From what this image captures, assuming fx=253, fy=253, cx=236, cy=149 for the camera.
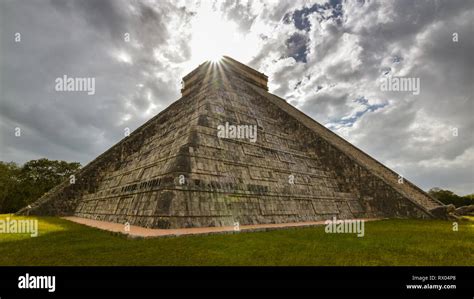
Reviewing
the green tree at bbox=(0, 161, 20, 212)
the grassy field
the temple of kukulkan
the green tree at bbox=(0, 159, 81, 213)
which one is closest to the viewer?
the grassy field

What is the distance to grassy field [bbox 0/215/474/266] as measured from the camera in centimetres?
531

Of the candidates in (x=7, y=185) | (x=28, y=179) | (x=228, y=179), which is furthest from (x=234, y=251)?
(x=28, y=179)

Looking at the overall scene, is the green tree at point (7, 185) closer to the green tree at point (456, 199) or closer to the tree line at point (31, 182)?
the tree line at point (31, 182)

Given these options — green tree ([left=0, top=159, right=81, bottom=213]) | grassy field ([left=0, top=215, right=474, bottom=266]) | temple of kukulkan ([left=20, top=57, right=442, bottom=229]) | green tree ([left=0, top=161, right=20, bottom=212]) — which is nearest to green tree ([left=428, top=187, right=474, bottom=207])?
temple of kukulkan ([left=20, top=57, right=442, bottom=229])

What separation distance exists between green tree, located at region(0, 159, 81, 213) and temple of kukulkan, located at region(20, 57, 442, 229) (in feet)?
79.7

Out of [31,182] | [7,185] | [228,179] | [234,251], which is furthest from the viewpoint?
[31,182]

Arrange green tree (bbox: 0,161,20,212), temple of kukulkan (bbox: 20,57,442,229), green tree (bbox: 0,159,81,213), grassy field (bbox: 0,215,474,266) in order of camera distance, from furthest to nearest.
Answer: green tree (bbox: 0,159,81,213) < green tree (bbox: 0,161,20,212) < temple of kukulkan (bbox: 20,57,442,229) < grassy field (bbox: 0,215,474,266)

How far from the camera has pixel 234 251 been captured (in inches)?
241

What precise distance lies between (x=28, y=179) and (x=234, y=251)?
44842 millimetres

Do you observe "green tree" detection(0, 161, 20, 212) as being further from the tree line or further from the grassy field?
the grassy field

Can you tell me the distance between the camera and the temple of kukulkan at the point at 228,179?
34.7ft

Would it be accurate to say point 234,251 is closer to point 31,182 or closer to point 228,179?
point 228,179

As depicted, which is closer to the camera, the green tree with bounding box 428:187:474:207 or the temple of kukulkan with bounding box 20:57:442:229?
the temple of kukulkan with bounding box 20:57:442:229
